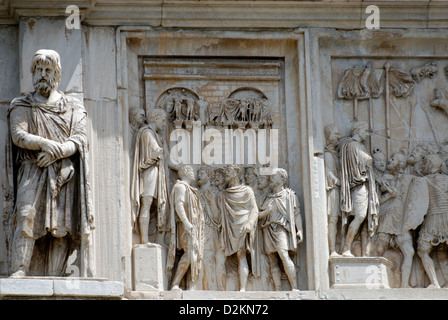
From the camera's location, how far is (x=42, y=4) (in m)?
16.6

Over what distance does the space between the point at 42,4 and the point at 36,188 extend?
2189 mm

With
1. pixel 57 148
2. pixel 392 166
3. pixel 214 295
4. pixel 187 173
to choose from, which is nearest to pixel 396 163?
pixel 392 166

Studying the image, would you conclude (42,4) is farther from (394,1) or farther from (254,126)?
(394,1)

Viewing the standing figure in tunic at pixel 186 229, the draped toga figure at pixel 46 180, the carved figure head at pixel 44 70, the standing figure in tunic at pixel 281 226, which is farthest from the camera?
the standing figure in tunic at pixel 281 226

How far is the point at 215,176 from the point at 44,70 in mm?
2221

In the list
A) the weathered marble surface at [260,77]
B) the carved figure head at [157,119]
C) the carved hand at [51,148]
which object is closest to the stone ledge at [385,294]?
the weathered marble surface at [260,77]

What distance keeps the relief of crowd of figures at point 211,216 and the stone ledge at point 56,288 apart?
120cm

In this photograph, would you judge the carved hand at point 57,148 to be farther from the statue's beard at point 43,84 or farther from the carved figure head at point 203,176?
the carved figure head at point 203,176

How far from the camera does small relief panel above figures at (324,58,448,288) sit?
16625 millimetres

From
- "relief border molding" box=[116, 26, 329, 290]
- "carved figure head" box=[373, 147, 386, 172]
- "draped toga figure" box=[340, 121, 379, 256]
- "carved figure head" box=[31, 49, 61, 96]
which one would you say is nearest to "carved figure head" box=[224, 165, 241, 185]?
"relief border molding" box=[116, 26, 329, 290]

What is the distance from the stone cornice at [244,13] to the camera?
660 inches

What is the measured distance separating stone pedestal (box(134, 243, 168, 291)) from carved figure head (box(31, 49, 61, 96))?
6.23 ft
